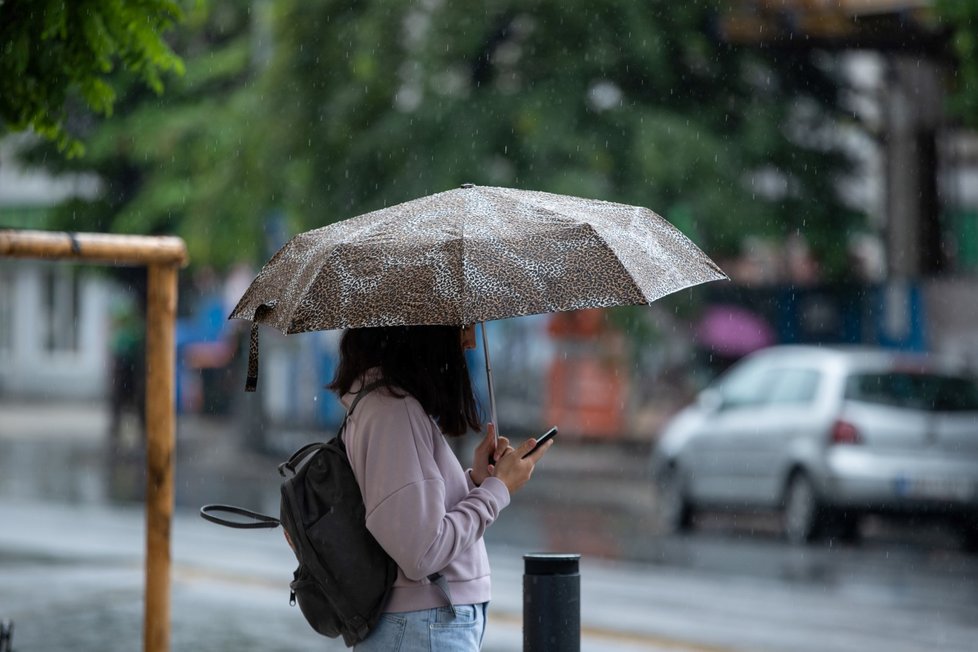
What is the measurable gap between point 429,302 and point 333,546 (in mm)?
588

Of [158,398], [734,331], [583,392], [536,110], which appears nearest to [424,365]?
[158,398]

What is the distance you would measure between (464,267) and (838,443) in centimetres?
1011

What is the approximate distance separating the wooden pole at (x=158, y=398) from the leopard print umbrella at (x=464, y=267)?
1.72m

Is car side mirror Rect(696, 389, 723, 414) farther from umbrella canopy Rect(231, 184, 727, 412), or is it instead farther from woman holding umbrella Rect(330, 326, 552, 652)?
woman holding umbrella Rect(330, 326, 552, 652)

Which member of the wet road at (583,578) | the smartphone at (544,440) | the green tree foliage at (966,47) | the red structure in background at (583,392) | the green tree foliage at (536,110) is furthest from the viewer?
the red structure in background at (583,392)

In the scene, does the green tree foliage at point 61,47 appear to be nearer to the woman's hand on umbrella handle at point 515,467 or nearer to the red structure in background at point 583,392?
the woman's hand on umbrella handle at point 515,467

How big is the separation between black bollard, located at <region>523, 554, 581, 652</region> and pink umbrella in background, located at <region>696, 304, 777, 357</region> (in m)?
18.1

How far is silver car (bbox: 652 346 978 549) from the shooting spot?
13.0 m

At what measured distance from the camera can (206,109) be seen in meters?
22.3

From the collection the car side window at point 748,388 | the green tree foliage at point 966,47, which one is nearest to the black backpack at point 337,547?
the car side window at point 748,388

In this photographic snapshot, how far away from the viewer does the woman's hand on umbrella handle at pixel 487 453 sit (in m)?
3.91

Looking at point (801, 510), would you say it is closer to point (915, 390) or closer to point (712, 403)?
point (915, 390)

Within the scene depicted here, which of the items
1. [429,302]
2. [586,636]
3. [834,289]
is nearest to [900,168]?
[834,289]

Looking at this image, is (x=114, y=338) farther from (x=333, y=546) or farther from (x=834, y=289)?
(x=333, y=546)
